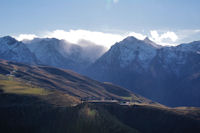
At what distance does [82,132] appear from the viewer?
7096 inches

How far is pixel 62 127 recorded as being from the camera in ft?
614

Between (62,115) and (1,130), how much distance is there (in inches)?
1630

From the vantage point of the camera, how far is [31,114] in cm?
19938

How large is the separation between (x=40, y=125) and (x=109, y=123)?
47612 mm

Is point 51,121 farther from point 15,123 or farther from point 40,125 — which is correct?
point 15,123

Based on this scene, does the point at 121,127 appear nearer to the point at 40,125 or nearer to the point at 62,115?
the point at 62,115

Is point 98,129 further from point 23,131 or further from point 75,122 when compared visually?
point 23,131

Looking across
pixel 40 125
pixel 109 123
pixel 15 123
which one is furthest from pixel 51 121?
pixel 109 123

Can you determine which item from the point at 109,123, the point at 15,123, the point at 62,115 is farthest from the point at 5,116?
the point at 109,123

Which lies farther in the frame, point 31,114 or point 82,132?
point 31,114

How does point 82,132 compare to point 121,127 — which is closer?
point 82,132

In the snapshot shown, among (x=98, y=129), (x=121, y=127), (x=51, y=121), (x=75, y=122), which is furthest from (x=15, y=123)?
(x=121, y=127)

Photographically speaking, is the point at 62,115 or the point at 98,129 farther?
the point at 62,115

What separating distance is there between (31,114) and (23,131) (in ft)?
58.1
